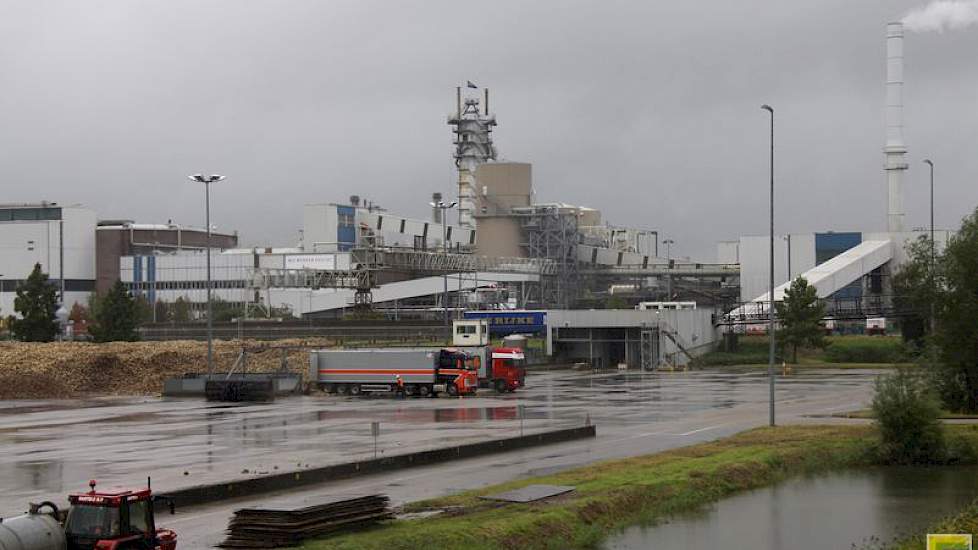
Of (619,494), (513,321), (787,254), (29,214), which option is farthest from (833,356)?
(29,214)

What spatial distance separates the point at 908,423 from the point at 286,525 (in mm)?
20749

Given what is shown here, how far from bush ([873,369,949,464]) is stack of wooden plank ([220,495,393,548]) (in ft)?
61.2

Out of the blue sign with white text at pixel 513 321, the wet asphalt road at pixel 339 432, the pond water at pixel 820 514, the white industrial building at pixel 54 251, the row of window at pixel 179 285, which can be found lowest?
the pond water at pixel 820 514

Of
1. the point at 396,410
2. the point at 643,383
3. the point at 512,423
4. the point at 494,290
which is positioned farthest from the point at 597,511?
the point at 494,290

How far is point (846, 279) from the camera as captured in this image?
11038 cm

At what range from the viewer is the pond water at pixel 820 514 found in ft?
77.0

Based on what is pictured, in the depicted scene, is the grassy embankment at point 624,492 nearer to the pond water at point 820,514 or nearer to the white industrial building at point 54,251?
the pond water at point 820,514

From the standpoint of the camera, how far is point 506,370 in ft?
216

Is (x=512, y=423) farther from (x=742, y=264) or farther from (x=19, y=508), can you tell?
(x=742, y=264)

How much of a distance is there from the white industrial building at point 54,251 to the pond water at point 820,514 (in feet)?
391

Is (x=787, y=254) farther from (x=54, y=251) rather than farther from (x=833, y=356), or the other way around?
(x=54, y=251)

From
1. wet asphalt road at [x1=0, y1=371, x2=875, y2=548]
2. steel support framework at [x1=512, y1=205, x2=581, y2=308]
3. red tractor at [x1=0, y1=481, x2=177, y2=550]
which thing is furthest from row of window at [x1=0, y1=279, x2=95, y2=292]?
red tractor at [x1=0, y1=481, x2=177, y2=550]

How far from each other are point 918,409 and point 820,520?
1057cm

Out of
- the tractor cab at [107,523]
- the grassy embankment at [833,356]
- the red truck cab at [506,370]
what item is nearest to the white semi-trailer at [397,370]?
the red truck cab at [506,370]
